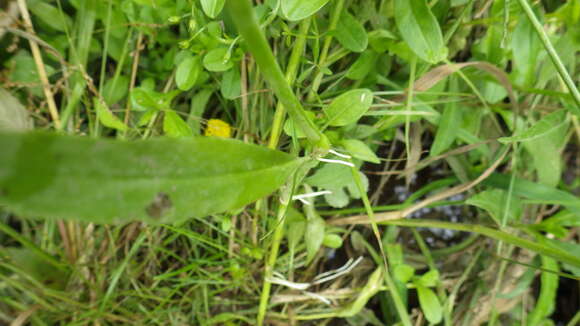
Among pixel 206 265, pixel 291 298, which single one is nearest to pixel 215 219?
pixel 206 265

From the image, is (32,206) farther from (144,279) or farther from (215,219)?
(144,279)

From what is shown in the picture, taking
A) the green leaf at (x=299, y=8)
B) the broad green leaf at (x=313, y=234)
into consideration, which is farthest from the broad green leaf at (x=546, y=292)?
the green leaf at (x=299, y=8)

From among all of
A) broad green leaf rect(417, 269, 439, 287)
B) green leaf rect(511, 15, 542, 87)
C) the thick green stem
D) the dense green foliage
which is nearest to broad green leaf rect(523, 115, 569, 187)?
the dense green foliage

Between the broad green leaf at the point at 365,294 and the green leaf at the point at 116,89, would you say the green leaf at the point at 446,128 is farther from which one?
the green leaf at the point at 116,89

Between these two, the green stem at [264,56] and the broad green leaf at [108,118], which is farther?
the broad green leaf at [108,118]

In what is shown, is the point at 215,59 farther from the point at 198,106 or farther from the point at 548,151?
the point at 548,151

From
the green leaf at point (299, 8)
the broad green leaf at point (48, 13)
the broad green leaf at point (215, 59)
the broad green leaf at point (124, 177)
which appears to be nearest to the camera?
the broad green leaf at point (124, 177)

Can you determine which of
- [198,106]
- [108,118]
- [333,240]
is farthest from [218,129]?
[333,240]
